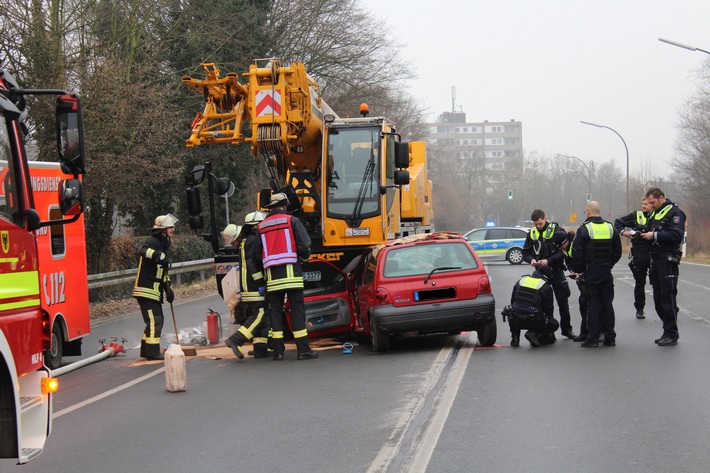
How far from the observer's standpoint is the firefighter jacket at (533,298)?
36.9 ft

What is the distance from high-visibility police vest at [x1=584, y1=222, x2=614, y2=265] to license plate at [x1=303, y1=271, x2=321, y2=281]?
13.4 feet

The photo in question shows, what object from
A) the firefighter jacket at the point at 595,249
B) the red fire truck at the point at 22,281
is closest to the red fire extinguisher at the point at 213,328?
the firefighter jacket at the point at 595,249

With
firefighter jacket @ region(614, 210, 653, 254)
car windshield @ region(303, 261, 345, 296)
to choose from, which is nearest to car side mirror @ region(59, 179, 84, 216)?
car windshield @ region(303, 261, 345, 296)

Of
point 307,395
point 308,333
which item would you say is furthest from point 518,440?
point 308,333

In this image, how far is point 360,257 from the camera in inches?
517

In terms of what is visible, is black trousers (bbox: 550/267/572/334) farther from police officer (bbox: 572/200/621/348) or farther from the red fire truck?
the red fire truck

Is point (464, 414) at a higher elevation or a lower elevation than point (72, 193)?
lower

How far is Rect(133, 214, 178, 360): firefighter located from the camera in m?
11.5

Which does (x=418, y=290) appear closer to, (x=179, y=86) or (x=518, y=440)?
(x=518, y=440)

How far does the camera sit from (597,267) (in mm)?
11289

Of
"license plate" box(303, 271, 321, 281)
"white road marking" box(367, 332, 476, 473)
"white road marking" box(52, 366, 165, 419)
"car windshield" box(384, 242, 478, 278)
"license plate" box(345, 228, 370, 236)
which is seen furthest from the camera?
"license plate" box(345, 228, 370, 236)

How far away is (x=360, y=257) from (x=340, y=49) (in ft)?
80.4

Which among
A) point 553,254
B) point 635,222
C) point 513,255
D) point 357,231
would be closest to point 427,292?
point 553,254

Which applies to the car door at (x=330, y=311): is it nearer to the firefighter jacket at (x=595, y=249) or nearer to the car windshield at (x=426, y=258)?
the car windshield at (x=426, y=258)
